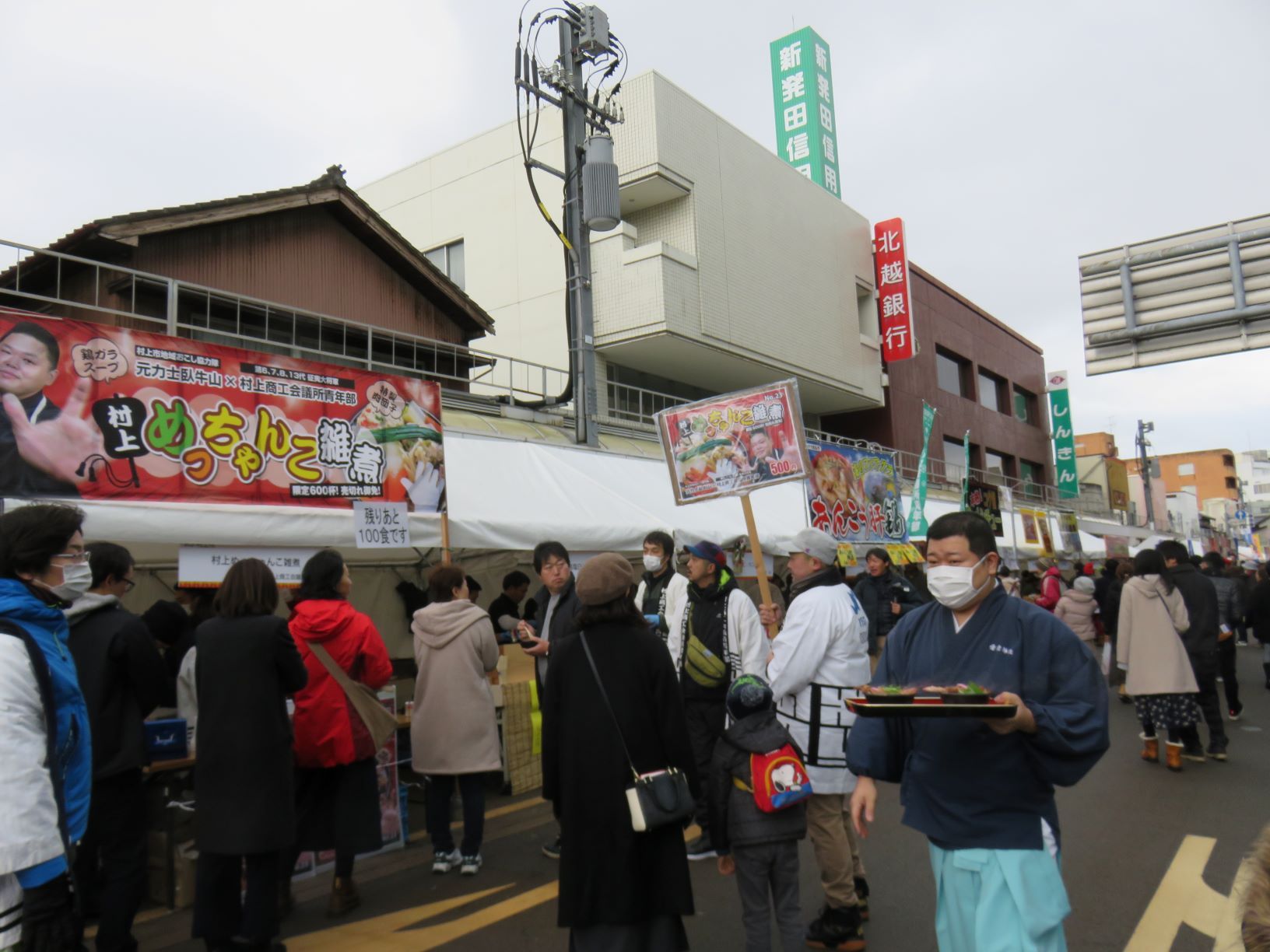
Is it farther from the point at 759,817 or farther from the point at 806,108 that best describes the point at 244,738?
the point at 806,108

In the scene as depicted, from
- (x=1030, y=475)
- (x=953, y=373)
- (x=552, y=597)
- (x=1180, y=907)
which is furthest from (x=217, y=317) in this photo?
(x=1030, y=475)

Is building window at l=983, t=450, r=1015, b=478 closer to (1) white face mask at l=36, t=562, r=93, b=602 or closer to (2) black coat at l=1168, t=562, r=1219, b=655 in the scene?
(2) black coat at l=1168, t=562, r=1219, b=655

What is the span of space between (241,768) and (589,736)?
1735 mm

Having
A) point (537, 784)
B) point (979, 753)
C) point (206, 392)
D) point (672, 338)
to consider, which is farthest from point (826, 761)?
point (672, 338)

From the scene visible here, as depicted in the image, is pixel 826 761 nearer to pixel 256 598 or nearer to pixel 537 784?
pixel 256 598

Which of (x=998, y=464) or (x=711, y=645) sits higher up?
(x=998, y=464)

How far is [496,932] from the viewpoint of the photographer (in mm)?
4441

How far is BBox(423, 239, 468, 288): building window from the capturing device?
1936 centimetres

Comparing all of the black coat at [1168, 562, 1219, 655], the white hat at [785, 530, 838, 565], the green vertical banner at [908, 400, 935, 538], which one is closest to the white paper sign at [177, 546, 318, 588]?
the white hat at [785, 530, 838, 565]

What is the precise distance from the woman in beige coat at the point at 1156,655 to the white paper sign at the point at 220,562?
22.5 feet

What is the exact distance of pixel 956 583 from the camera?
278 centimetres

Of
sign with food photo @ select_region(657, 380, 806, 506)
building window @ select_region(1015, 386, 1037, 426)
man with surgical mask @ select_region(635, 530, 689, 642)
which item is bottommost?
man with surgical mask @ select_region(635, 530, 689, 642)

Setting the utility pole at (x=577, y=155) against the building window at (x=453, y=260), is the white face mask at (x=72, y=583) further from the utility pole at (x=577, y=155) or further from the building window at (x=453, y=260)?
the building window at (x=453, y=260)

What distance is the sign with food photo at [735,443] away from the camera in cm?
808
